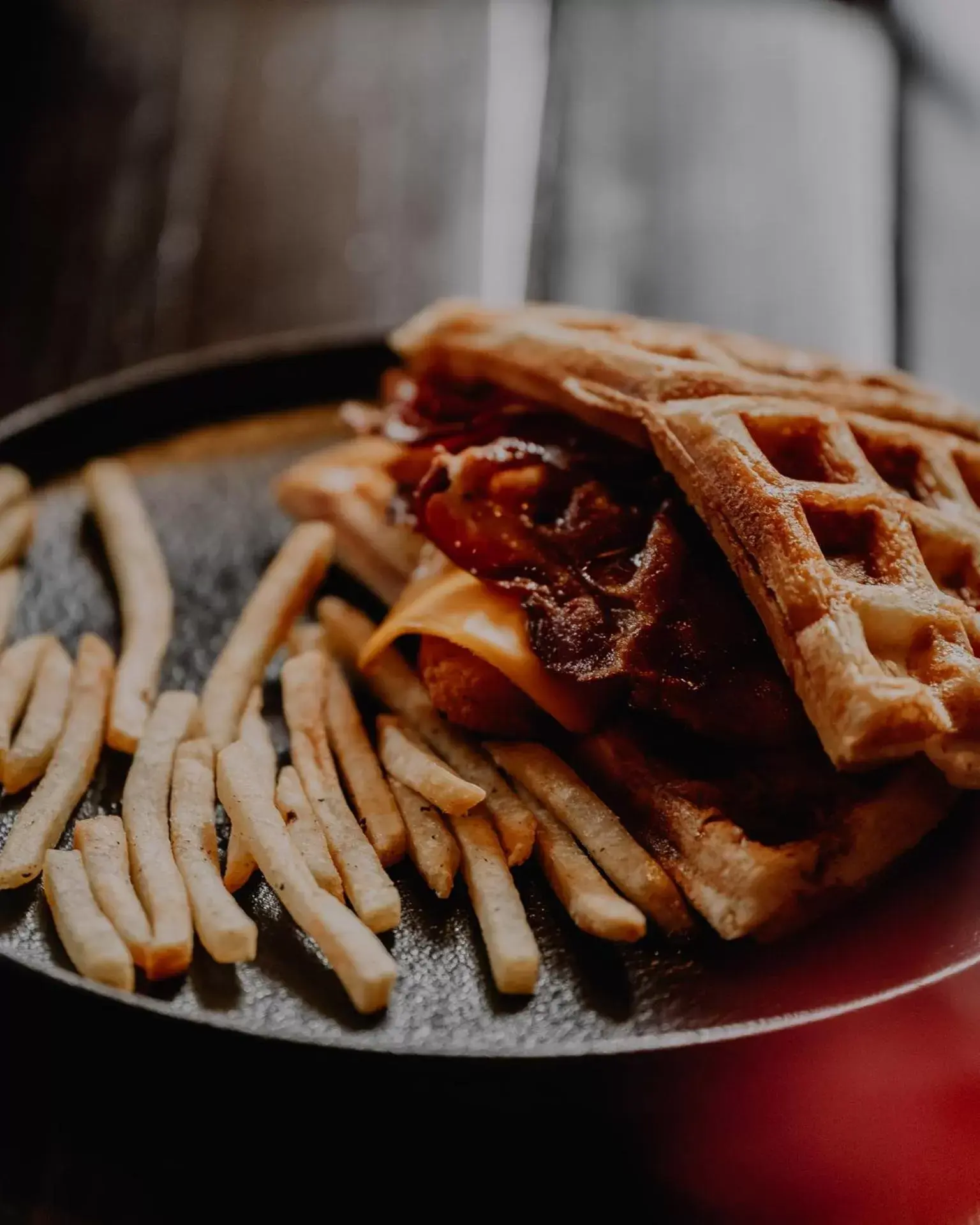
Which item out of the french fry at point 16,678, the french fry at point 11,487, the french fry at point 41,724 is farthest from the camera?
the french fry at point 11,487

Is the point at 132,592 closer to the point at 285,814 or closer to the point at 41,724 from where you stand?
the point at 41,724

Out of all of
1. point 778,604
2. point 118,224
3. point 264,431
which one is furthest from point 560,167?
point 778,604

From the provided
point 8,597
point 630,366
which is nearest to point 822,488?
point 630,366

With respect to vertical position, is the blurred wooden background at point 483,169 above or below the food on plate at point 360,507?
above

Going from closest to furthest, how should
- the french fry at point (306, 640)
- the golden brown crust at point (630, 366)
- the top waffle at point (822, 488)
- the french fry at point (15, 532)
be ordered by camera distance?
the top waffle at point (822, 488)
the golden brown crust at point (630, 366)
the french fry at point (306, 640)
the french fry at point (15, 532)

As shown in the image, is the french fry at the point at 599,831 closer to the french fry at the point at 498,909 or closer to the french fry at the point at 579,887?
the french fry at the point at 579,887

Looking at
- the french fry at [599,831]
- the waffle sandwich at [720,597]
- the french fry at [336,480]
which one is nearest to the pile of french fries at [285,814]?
the french fry at [599,831]

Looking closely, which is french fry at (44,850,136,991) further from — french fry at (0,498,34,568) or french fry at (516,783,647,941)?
french fry at (0,498,34,568)

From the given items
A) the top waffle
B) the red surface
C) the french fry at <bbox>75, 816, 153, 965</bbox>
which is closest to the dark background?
the red surface
